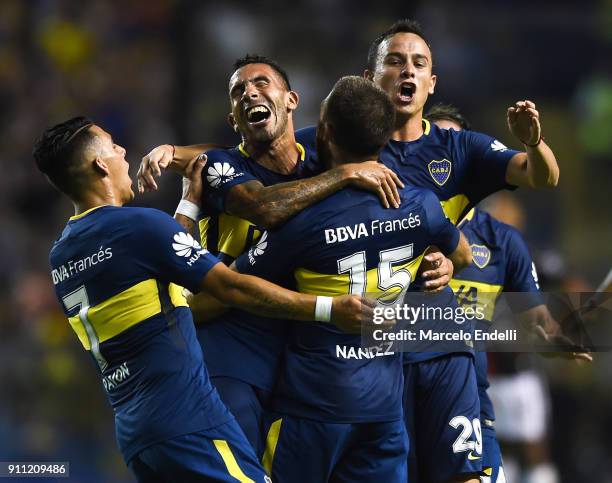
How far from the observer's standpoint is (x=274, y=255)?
5.00 m

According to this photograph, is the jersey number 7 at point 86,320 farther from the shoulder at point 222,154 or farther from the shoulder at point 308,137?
the shoulder at point 308,137

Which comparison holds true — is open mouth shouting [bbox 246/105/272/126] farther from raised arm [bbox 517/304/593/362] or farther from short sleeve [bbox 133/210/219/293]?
raised arm [bbox 517/304/593/362]

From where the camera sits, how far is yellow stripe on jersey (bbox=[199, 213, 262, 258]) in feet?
17.5

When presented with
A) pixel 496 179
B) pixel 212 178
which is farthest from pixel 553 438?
pixel 212 178

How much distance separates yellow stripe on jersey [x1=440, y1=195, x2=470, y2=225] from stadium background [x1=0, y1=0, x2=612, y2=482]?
6749 millimetres

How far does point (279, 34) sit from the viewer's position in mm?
14172

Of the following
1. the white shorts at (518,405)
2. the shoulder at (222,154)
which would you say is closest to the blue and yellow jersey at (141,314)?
→ the shoulder at (222,154)

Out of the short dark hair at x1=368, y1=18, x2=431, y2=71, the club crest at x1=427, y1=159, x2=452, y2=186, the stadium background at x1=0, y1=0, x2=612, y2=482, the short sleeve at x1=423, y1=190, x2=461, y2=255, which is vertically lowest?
the short sleeve at x1=423, y1=190, x2=461, y2=255

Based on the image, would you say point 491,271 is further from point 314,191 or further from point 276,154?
point 314,191

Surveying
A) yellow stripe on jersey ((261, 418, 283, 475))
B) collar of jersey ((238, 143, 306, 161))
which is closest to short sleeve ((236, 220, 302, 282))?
collar of jersey ((238, 143, 306, 161))

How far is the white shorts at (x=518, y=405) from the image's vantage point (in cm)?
1030

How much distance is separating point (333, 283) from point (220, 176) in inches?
30.6

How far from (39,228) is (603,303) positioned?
27.7 feet

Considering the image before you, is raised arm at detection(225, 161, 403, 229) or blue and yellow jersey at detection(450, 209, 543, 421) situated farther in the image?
blue and yellow jersey at detection(450, 209, 543, 421)
